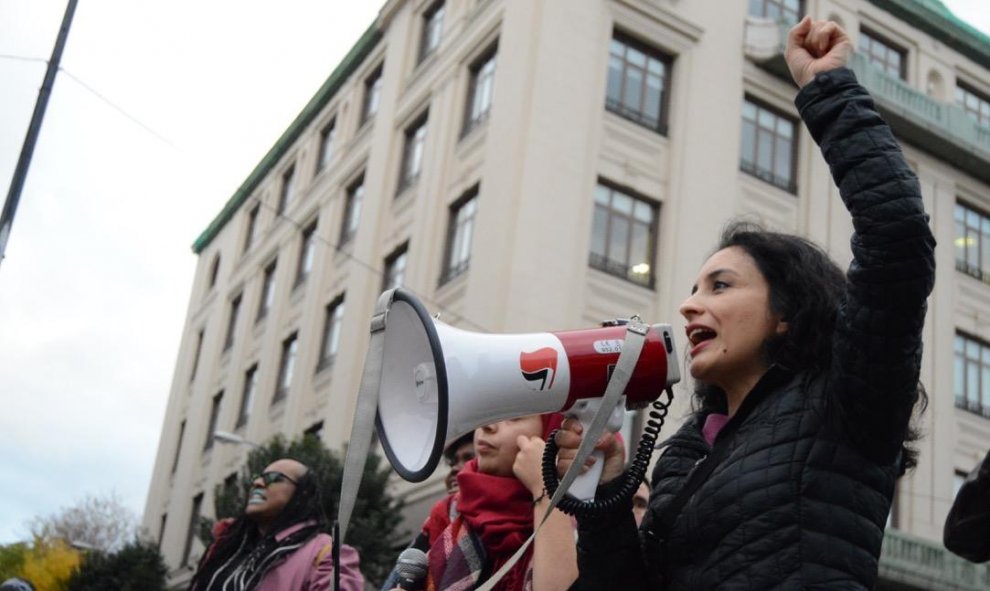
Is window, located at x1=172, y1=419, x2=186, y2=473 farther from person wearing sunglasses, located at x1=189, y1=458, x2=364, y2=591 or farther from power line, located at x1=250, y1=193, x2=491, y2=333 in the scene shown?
person wearing sunglasses, located at x1=189, y1=458, x2=364, y2=591

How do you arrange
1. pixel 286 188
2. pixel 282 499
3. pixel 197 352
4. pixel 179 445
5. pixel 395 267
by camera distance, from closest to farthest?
1. pixel 282 499
2. pixel 395 267
3. pixel 286 188
4. pixel 179 445
5. pixel 197 352

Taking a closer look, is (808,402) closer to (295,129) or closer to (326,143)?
(326,143)

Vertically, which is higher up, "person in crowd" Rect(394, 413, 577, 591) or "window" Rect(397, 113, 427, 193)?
"window" Rect(397, 113, 427, 193)

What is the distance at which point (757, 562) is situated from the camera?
241 centimetres

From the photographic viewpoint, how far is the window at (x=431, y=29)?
23.3 m

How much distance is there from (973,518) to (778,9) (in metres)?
20.6

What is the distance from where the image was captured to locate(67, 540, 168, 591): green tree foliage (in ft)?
63.7

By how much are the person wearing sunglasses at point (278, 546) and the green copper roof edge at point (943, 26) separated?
20703 mm

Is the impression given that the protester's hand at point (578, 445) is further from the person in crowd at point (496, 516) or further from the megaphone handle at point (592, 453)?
the person in crowd at point (496, 516)

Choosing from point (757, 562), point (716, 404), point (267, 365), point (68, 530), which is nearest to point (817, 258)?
point (716, 404)

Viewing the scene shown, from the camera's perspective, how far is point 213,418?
104ft

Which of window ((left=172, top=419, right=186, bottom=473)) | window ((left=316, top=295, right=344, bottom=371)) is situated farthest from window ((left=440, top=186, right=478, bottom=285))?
window ((left=172, top=419, right=186, bottom=473))

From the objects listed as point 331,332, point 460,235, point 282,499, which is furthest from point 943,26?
point 282,499

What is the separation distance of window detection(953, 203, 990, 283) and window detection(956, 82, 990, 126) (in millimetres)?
2364
